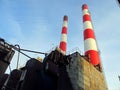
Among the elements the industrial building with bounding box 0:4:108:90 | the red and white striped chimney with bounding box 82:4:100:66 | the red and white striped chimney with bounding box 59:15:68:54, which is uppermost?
the red and white striped chimney with bounding box 59:15:68:54

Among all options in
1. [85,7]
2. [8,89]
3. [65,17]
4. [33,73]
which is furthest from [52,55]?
[65,17]

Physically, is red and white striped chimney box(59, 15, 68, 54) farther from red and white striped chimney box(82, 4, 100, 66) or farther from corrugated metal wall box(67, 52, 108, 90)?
corrugated metal wall box(67, 52, 108, 90)

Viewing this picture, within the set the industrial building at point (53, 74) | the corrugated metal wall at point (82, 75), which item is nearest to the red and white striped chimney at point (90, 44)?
the corrugated metal wall at point (82, 75)

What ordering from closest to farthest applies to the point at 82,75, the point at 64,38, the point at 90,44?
the point at 82,75
the point at 90,44
the point at 64,38

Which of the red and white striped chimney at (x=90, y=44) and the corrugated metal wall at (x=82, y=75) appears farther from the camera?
the red and white striped chimney at (x=90, y=44)

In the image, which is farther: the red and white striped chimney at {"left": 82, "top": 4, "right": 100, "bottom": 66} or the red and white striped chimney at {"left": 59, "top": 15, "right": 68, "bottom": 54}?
the red and white striped chimney at {"left": 59, "top": 15, "right": 68, "bottom": 54}

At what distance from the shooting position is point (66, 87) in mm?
9148

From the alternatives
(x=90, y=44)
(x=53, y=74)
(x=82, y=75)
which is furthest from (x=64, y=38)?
(x=53, y=74)

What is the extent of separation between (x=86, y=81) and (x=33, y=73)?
3.61 metres

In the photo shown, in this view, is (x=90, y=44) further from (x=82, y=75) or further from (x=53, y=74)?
(x=53, y=74)

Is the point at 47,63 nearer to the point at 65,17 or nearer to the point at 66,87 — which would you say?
the point at 66,87

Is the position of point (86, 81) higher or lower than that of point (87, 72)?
lower

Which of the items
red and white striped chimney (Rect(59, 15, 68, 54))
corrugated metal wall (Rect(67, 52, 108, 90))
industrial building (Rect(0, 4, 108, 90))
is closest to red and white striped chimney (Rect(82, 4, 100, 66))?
corrugated metal wall (Rect(67, 52, 108, 90))

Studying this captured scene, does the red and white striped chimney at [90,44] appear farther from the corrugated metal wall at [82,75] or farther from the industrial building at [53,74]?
the industrial building at [53,74]
